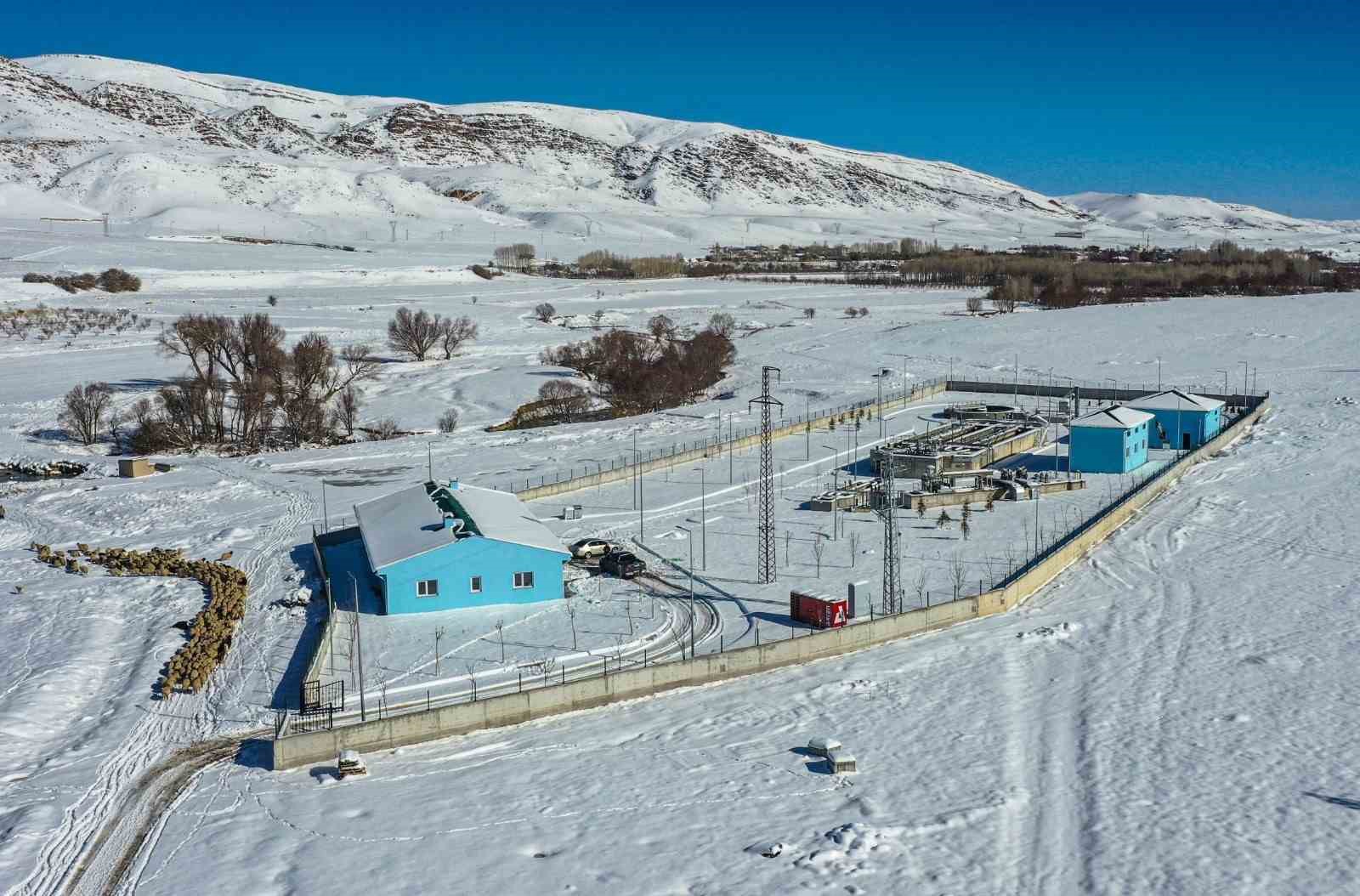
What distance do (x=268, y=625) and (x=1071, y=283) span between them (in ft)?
237

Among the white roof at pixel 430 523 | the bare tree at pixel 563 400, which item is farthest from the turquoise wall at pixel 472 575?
the bare tree at pixel 563 400

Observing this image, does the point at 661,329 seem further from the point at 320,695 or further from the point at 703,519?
the point at 320,695

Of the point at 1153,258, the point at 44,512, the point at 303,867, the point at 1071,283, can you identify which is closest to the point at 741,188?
the point at 1153,258

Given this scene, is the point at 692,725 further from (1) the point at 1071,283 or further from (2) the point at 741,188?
(2) the point at 741,188

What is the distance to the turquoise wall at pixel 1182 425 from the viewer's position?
Answer: 31.7m

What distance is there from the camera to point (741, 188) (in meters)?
179

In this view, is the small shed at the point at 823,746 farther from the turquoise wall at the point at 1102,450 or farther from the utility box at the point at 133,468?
the utility box at the point at 133,468

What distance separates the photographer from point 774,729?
48.0 feet

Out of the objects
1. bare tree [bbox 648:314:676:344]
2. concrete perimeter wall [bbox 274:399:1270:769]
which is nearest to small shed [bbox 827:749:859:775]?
concrete perimeter wall [bbox 274:399:1270:769]

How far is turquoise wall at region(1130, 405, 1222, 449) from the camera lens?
104ft

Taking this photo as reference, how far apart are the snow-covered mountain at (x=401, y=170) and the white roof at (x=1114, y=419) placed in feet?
345

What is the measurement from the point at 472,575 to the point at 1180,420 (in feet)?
67.4

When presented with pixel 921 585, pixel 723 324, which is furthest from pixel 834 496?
pixel 723 324

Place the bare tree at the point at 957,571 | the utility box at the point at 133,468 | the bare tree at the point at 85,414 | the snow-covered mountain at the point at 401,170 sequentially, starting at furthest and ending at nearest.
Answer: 1. the snow-covered mountain at the point at 401,170
2. the bare tree at the point at 85,414
3. the utility box at the point at 133,468
4. the bare tree at the point at 957,571
